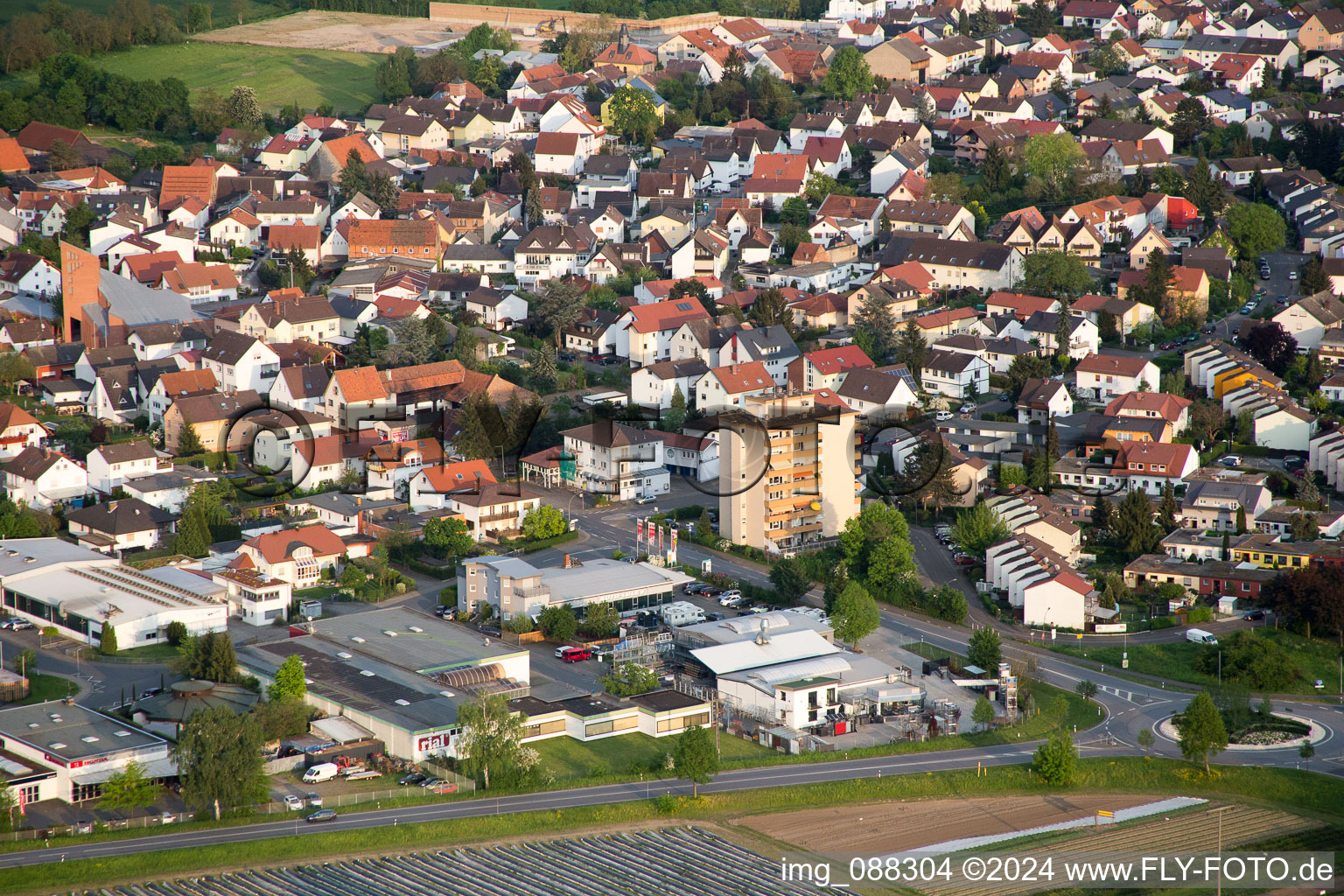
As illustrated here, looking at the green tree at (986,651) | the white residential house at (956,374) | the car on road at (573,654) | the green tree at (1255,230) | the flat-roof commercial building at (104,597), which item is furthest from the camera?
the green tree at (1255,230)

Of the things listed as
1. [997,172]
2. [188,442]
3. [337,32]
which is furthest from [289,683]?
[337,32]

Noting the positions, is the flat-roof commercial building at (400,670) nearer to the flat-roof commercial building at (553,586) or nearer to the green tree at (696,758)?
the flat-roof commercial building at (553,586)

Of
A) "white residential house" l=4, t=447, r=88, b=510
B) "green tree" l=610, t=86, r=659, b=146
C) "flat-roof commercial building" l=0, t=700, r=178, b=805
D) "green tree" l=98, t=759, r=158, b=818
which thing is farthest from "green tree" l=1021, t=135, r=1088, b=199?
"green tree" l=98, t=759, r=158, b=818

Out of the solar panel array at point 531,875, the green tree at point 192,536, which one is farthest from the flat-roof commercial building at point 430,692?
the green tree at point 192,536

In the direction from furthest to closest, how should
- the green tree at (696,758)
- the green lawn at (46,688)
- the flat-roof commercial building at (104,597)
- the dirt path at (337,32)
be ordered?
the dirt path at (337,32), the flat-roof commercial building at (104,597), the green lawn at (46,688), the green tree at (696,758)

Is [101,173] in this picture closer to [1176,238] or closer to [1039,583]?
[1176,238]

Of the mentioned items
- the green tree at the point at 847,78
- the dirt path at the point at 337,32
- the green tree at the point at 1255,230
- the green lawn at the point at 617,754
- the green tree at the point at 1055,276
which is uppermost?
the dirt path at the point at 337,32
